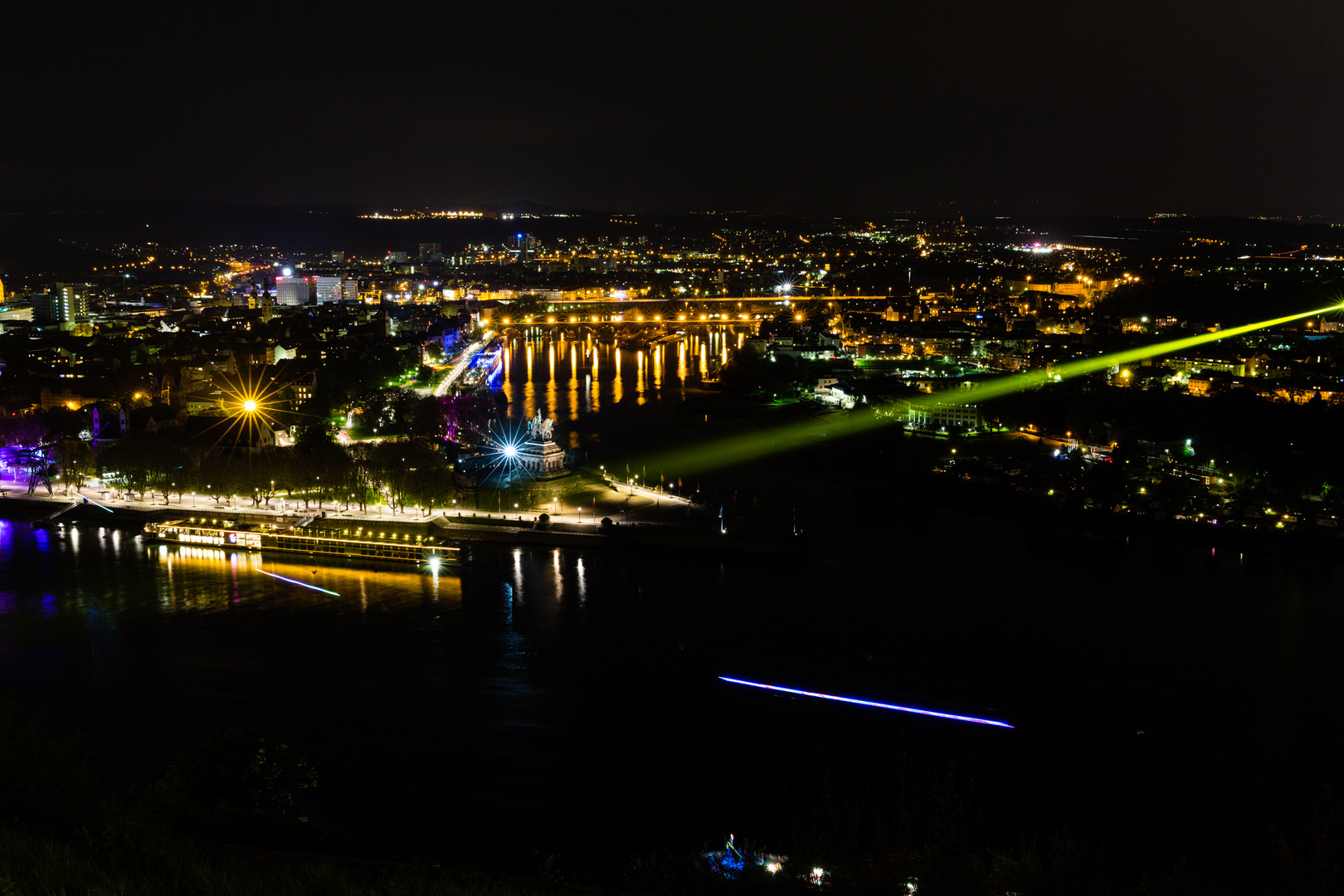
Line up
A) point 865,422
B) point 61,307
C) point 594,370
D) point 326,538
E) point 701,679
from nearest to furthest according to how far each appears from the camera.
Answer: point 701,679
point 326,538
point 865,422
point 594,370
point 61,307

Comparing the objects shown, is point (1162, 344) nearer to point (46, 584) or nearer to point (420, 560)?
point (420, 560)

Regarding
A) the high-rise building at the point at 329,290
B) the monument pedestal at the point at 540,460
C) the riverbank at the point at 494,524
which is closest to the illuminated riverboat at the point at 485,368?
the monument pedestal at the point at 540,460

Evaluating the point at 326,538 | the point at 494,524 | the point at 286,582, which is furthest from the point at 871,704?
the point at 326,538

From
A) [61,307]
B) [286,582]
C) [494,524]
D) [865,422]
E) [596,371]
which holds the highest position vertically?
[61,307]

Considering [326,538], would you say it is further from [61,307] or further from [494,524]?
[61,307]

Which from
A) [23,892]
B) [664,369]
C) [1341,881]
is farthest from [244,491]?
[664,369]

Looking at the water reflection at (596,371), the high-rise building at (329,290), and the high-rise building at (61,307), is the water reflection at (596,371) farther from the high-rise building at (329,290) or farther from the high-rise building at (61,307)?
the high-rise building at (329,290)

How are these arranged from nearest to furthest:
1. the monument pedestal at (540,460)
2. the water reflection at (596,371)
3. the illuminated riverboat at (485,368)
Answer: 1. the monument pedestal at (540,460)
2. the water reflection at (596,371)
3. the illuminated riverboat at (485,368)
